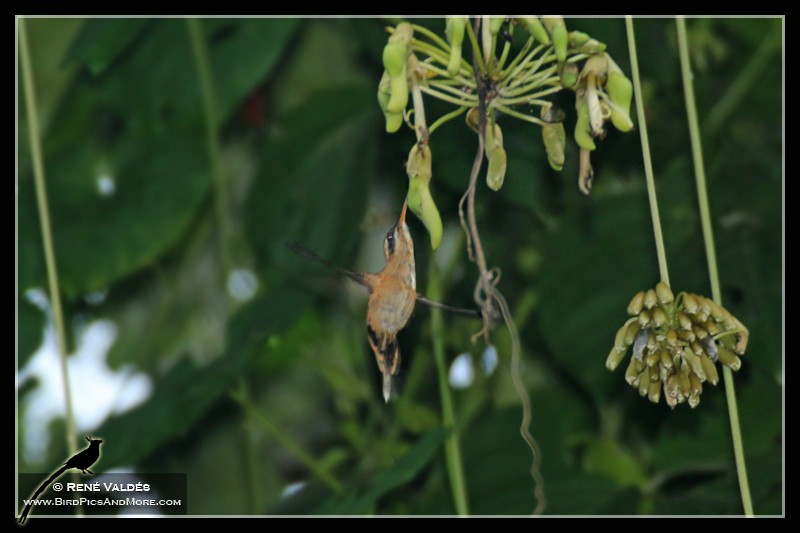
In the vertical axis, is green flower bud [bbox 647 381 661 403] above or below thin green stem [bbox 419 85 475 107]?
below

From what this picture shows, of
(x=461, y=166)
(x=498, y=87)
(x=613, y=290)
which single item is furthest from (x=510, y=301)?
(x=498, y=87)

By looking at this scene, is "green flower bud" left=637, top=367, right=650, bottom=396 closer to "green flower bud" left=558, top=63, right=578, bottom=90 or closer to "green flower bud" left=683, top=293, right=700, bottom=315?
"green flower bud" left=683, top=293, right=700, bottom=315

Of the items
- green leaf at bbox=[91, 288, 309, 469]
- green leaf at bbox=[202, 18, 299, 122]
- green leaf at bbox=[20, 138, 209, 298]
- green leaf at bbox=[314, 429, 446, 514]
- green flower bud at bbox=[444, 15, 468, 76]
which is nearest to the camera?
green flower bud at bbox=[444, 15, 468, 76]

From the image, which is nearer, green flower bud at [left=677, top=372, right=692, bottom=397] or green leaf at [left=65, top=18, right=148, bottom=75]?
green flower bud at [left=677, top=372, right=692, bottom=397]

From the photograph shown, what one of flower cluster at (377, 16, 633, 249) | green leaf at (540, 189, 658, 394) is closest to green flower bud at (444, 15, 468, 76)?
flower cluster at (377, 16, 633, 249)

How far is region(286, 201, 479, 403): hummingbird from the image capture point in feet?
1.67

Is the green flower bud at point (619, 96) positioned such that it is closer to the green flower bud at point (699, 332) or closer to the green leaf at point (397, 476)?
the green flower bud at point (699, 332)

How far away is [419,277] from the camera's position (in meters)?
1.04

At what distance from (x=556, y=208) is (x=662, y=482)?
13.3 inches

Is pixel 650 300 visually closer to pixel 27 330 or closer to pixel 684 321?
pixel 684 321

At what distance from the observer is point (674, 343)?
517mm

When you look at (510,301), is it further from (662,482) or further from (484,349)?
(662,482)

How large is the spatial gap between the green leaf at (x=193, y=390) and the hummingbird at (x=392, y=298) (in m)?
0.44

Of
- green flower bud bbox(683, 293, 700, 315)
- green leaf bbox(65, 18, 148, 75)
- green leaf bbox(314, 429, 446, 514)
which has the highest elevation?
green leaf bbox(65, 18, 148, 75)
